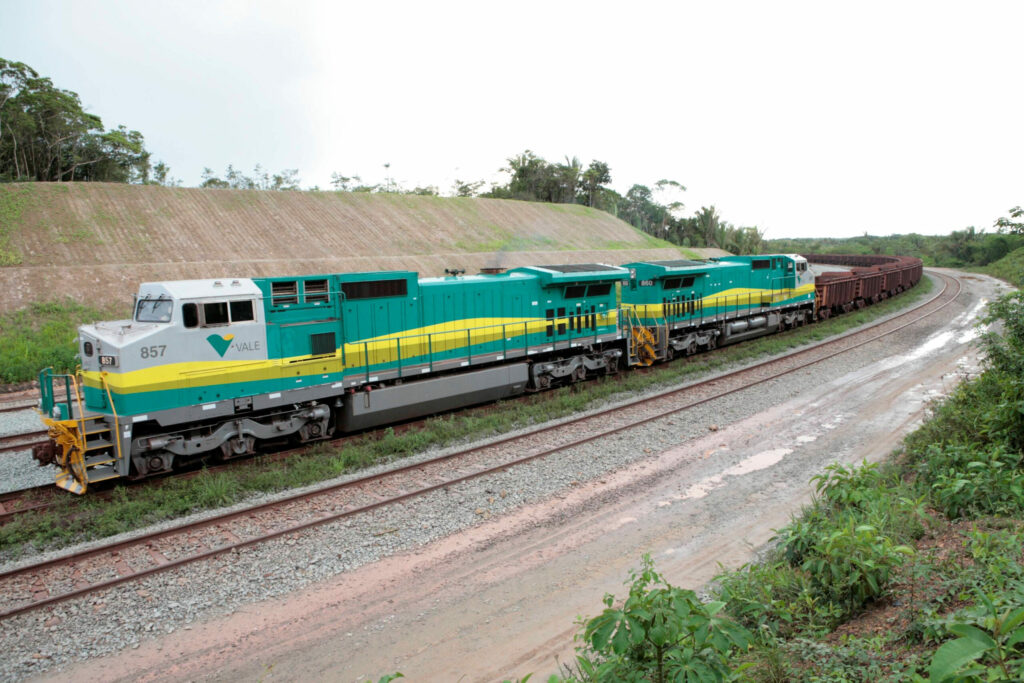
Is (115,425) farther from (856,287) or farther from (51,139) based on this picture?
(51,139)

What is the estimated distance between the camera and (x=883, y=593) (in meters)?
5.14

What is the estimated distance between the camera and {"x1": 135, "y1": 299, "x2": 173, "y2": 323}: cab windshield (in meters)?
9.51

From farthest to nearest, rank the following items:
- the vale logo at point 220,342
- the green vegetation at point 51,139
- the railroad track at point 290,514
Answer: the green vegetation at point 51,139 → the vale logo at point 220,342 → the railroad track at point 290,514

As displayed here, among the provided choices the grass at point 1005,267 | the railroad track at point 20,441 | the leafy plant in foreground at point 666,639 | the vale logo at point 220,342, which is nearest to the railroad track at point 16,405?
the railroad track at point 20,441

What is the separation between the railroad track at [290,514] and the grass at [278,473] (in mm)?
698

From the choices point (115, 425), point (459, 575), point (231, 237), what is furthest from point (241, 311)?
point (231, 237)

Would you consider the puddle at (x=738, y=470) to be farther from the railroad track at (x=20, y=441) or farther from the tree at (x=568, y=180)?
the tree at (x=568, y=180)

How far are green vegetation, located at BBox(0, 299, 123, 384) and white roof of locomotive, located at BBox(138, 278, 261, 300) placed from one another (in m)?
10.2

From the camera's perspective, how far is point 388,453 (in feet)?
37.0

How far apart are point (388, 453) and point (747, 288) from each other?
15815 mm

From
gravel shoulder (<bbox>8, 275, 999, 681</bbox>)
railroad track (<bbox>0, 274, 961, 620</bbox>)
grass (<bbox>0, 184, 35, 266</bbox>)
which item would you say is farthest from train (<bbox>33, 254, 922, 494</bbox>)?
grass (<bbox>0, 184, 35, 266</bbox>)

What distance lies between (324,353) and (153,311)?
2788 mm

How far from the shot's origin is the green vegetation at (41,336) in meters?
17.7

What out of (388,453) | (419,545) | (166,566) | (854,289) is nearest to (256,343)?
(388,453)
